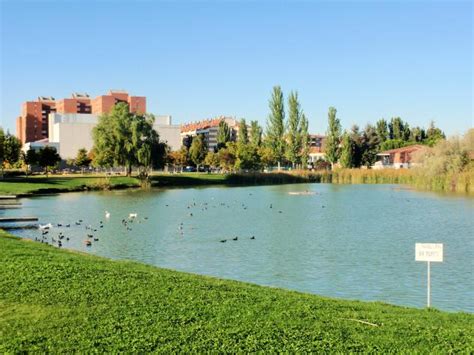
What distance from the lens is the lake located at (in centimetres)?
2008

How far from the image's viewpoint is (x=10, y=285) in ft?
44.8

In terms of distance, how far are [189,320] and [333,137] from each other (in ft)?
391

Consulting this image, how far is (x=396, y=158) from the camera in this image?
145875 millimetres

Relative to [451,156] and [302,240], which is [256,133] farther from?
[302,240]

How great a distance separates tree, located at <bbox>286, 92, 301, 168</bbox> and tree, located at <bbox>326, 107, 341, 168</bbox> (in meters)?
6.66

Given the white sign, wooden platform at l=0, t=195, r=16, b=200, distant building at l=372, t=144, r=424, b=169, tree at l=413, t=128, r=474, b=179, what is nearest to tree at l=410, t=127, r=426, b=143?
distant building at l=372, t=144, r=424, b=169

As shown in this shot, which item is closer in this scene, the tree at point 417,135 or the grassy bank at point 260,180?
the grassy bank at point 260,180

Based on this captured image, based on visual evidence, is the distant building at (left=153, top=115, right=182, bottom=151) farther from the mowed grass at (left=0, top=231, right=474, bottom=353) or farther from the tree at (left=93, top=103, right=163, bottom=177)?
the mowed grass at (left=0, top=231, right=474, bottom=353)

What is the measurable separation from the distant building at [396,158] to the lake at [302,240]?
3334 inches

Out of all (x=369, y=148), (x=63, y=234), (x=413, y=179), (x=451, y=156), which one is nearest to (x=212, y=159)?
(x=369, y=148)

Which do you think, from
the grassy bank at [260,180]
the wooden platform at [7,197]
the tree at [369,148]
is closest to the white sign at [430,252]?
the wooden platform at [7,197]

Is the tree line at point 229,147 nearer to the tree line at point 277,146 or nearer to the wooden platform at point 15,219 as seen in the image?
the tree line at point 277,146

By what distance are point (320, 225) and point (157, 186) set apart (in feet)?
175

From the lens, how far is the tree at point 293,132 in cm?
12669
